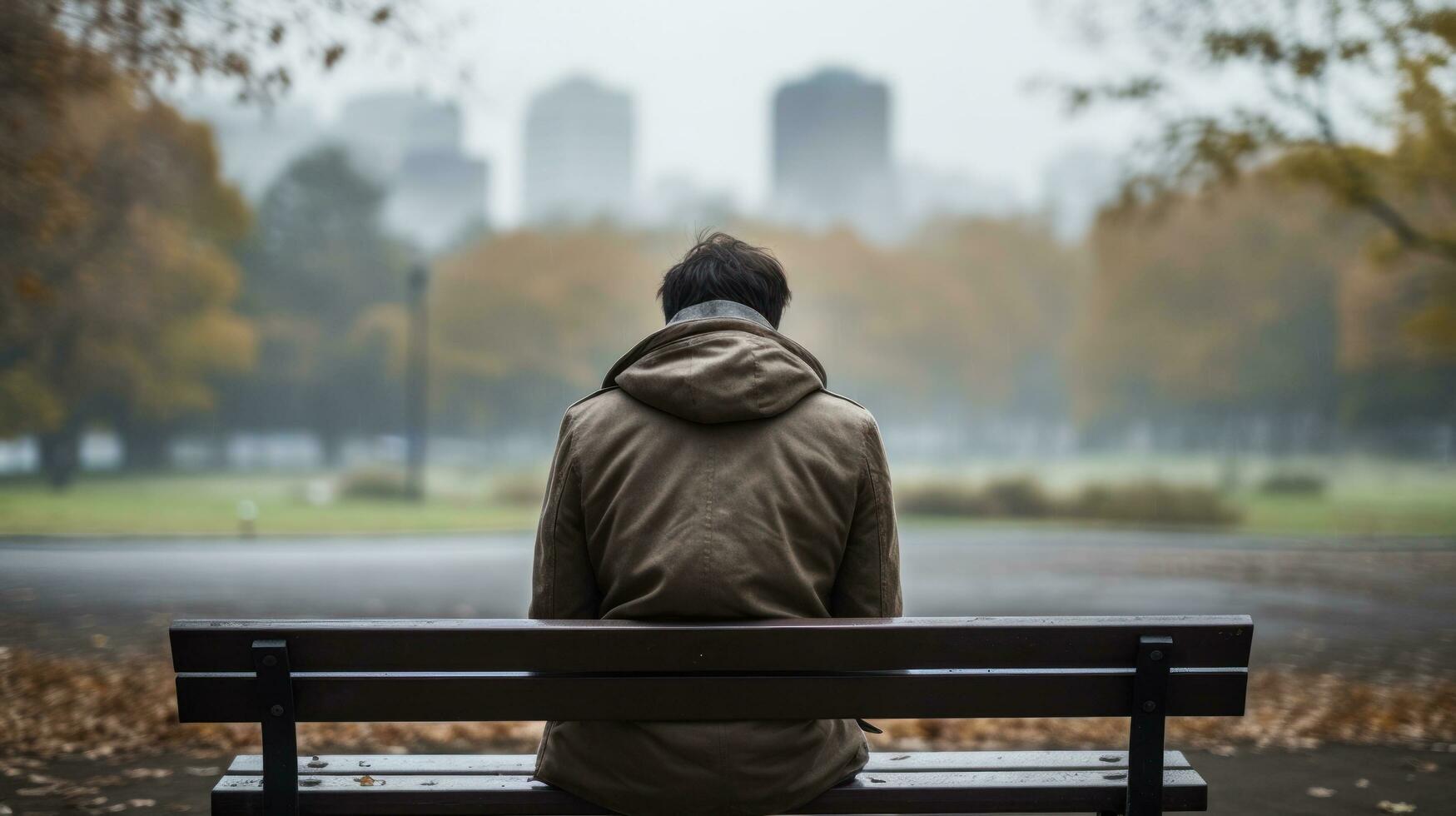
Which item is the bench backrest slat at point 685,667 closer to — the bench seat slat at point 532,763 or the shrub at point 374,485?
the bench seat slat at point 532,763

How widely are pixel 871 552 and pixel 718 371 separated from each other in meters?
0.54

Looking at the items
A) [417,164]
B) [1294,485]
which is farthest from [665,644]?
[417,164]

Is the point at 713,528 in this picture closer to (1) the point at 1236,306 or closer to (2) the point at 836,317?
(1) the point at 1236,306

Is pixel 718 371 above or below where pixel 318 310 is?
below

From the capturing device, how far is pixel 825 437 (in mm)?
2590

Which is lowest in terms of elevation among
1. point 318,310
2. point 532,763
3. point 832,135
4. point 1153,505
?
point 1153,505

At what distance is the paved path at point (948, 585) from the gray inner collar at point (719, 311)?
311 inches

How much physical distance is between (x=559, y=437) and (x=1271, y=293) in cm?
3913

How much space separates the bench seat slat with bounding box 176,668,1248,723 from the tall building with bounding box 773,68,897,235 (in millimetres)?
66092

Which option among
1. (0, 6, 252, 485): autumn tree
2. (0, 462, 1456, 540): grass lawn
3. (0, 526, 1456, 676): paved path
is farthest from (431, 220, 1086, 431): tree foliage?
(0, 526, 1456, 676): paved path

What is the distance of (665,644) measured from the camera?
8.14 ft

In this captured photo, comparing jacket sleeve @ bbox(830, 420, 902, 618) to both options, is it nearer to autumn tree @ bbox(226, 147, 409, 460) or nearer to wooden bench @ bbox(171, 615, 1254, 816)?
wooden bench @ bbox(171, 615, 1254, 816)

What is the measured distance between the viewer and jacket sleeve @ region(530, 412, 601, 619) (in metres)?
2.63

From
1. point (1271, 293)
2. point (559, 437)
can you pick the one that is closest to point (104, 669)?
point (559, 437)
